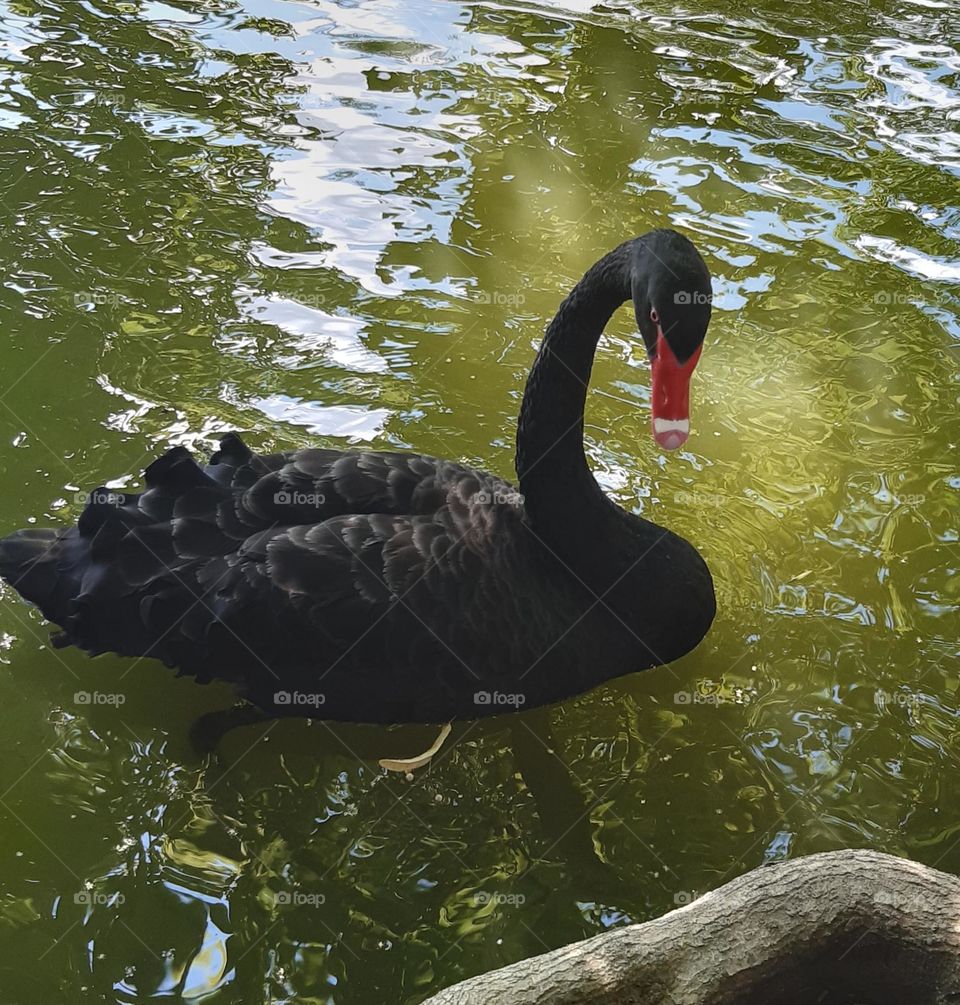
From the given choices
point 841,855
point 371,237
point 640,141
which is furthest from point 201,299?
point 841,855

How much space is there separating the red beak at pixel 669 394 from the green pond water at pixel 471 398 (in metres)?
1.07

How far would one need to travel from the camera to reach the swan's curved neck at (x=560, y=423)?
11.4 ft

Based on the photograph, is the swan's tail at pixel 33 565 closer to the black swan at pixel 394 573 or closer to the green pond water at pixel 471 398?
the black swan at pixel 394 573

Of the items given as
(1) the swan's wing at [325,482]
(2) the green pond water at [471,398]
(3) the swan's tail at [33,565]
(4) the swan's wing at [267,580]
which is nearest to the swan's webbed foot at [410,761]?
(2) the green pond water at [471,398]

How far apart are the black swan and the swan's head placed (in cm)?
1

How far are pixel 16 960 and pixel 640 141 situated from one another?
5.25 metres

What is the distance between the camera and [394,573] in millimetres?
3254

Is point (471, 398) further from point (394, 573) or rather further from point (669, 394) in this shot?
point (669, 394)

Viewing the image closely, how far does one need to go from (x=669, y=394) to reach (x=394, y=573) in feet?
2.89

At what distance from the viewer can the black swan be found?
10.6ft

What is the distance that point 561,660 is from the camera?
3406mm

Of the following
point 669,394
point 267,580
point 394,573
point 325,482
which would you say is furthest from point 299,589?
point 669,394

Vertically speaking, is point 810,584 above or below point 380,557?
below

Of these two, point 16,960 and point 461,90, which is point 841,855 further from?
point 461,90
